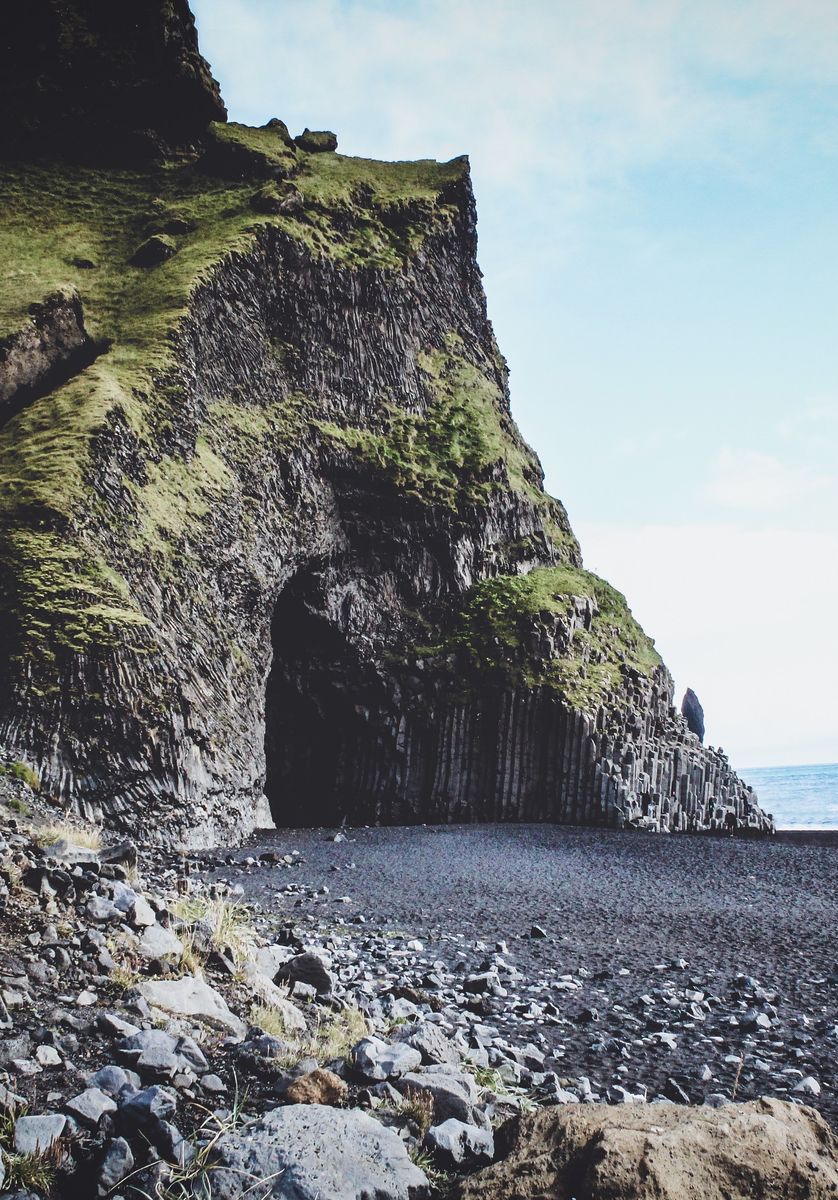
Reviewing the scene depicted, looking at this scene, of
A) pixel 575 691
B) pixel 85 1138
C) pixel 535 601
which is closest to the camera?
pixel 85 1138

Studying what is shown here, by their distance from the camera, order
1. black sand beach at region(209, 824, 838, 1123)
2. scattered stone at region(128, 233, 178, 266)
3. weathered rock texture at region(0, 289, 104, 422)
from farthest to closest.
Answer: scattered stone at region(128, 233, 178, 266)
weathered rock texture at region(0, 289, 104, 422)
black sand beach at region(209, 824, 838, 1123)

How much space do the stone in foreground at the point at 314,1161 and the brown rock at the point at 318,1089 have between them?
11.5 inches

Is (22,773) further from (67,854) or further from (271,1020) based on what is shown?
(271,1020)

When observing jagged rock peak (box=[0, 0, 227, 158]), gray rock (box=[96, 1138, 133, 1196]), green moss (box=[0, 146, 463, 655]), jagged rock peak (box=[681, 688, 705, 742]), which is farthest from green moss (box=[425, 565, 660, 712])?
jagged rock peak (box=[681, 688, 705, 742])

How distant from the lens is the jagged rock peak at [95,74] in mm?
31781

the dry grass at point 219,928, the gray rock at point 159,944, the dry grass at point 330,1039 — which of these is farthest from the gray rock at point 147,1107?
the dry grass at point 219,928

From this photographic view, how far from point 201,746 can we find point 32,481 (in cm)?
694

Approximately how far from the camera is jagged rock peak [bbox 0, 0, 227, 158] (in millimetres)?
31781

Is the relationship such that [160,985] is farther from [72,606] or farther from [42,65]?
[42,65]

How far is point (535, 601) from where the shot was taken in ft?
87.7

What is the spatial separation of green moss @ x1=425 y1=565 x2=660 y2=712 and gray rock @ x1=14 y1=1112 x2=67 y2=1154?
2138 cm

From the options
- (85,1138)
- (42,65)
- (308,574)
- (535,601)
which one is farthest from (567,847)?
(42,65)

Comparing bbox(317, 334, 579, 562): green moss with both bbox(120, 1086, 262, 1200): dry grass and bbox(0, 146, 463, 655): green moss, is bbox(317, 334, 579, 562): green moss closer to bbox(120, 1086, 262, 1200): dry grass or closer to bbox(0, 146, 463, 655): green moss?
bbox(0, 146, 463, 655): green moss

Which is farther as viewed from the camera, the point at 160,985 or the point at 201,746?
the point at 201,746
